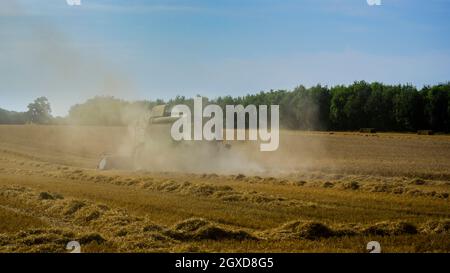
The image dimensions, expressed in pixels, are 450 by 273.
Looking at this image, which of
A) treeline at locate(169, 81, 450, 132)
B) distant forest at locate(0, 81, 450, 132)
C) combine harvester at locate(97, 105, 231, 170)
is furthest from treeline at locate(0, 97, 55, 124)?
combine harvester at locate(97, 105, 231, 170)

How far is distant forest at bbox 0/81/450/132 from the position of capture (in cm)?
6925

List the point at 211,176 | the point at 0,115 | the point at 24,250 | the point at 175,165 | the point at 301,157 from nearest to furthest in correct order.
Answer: the point at 24,250 < the point at 211,176 < the point at 175,165 < the point at 301,157 < the point at 0,115

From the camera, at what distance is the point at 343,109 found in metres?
80.1

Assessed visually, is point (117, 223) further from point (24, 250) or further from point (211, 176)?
point (211, 176)

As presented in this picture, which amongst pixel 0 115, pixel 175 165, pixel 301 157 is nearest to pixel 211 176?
pixel 175 165

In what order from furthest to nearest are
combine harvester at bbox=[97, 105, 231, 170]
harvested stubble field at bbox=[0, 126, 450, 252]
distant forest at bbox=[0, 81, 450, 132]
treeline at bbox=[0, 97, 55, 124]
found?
treeline at bbox=[0, 97, 55, 124] → distant forest at bbox=[0, 81, 450, 132] → combine harvester at bbox=[97, 105, 231, 170] → harvested stubble field at bbox=[0, 126, 450, 252]

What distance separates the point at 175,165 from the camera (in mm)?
34312

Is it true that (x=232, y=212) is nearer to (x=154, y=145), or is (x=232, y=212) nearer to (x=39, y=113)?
(x=154, y=145)

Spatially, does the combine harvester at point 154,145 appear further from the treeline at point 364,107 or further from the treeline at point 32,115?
the treeline at point 32,115

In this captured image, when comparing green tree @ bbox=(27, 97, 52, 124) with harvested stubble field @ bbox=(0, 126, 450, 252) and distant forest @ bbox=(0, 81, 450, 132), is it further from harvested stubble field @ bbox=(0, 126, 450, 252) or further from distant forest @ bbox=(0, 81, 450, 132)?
harvested stubble field @ bbox=(0, 126, 450, 252)

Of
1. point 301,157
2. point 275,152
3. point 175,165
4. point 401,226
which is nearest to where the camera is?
point 401,226

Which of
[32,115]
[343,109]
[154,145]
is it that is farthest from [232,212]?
[32,115]

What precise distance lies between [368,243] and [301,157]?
34.6 metres

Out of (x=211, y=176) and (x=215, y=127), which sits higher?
(x=215, y=127)
